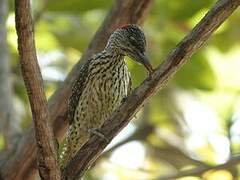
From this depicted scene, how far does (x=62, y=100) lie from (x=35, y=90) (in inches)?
49.5

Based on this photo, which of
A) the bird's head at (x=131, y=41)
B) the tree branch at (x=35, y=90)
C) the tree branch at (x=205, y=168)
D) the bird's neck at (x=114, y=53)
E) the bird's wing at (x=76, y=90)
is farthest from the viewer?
the bird's neck at (x=114, y=53)

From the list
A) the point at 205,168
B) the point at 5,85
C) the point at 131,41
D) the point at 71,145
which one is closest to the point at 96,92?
the point at 71,145

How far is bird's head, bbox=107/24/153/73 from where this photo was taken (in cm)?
403

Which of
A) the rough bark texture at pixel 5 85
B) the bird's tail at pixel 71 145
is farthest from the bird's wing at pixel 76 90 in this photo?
the rough bark texture at pixel 5 85

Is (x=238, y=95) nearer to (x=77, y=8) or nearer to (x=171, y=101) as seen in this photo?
(x=171, y=101)

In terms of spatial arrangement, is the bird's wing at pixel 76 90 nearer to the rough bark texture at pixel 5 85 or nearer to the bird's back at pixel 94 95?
the bird's back at pixel 94 95

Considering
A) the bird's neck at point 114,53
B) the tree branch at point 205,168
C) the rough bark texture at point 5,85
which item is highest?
the bird's neck at point 114,53

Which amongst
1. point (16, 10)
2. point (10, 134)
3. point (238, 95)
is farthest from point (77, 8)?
point (16, 10)

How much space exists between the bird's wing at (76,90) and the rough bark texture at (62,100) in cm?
4

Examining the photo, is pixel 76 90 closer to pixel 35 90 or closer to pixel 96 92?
pixel 96 92

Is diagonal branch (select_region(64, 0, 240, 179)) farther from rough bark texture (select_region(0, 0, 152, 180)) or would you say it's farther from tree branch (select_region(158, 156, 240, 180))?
rough bark texture (select_region(0, 0, 152, 180))

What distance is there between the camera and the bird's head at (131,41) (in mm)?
4027

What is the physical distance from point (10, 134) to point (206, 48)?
182 centimetres

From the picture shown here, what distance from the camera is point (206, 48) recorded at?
5.46 meters
